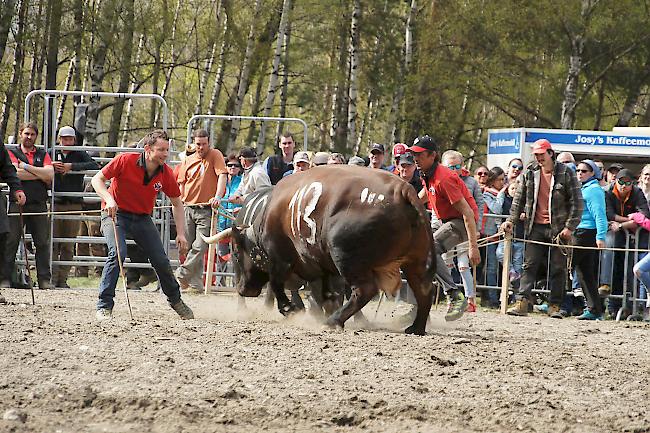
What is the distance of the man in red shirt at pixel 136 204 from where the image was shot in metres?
11.3

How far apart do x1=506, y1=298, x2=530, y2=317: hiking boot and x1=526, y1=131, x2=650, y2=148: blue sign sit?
25.1 ft

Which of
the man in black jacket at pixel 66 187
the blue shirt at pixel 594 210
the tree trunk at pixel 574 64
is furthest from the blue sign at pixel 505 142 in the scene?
the tree trunk at pixel 574 64

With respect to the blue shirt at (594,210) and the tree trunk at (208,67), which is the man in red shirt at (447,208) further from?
the tree trunk at (208,67)

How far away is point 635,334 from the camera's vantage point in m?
12.2

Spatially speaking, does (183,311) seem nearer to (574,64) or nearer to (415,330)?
(415,330)

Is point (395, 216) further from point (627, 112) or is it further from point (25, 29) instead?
point (627, 112)

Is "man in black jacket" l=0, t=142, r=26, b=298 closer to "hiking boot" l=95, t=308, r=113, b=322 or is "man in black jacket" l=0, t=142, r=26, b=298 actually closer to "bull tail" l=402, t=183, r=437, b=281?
"hiking boot" l=95, t=308, r=113, b=322

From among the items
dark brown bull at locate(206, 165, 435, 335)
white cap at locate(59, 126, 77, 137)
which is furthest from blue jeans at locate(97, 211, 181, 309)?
white cap at locate(59, 126, 77, 137)

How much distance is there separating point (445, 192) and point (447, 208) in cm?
47

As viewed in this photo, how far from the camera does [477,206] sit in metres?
14.2

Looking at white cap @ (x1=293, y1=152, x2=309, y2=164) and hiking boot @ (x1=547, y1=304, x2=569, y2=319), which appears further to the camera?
white cap @ (x1=293, y1=152, x2=309, y2=164)

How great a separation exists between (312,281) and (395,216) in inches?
64.4

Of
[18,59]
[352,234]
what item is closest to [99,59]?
[18,59]

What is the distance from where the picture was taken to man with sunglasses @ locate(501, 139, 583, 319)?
44.9 feet
